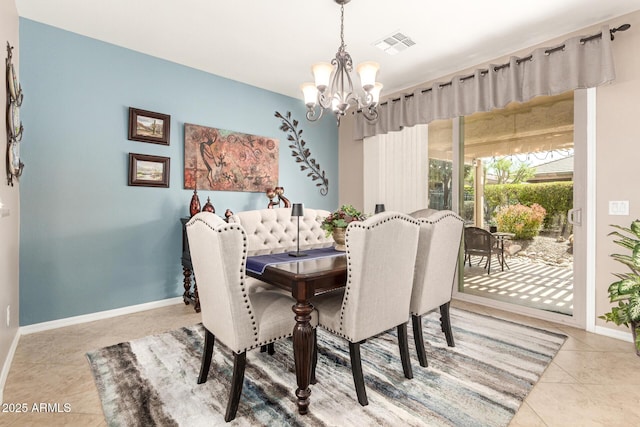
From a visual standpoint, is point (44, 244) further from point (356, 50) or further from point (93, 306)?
point (356, 50)

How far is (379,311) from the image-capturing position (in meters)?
1.72

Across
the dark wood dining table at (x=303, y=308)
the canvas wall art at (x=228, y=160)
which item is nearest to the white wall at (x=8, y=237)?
the canvas wall art at (x=228, y=160)

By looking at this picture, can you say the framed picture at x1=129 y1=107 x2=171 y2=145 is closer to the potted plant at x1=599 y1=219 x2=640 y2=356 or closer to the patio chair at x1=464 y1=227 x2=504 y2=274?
the patio chair at x1=464 y1=227 x2=504 y2=274

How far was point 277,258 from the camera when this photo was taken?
2.03 metres

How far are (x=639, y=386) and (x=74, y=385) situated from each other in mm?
3342

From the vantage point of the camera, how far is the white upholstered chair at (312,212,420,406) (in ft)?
5.13

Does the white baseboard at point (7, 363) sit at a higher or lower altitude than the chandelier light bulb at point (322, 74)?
lower

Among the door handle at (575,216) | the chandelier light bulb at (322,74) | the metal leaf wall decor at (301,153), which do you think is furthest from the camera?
the metal leaf wall decor at (301,153)

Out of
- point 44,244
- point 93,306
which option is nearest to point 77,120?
point 44,244

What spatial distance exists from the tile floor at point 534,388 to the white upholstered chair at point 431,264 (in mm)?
688

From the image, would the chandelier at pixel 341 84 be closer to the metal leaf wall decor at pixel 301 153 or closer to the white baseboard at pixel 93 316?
the metal leaf wall decor at pixel 301 153

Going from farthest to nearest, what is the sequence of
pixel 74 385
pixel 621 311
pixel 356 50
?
pixel 356 50 < pixel 621 311 < pixel 74 385

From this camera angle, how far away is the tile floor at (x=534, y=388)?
1.58 meters

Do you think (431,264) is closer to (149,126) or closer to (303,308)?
(303,308)
